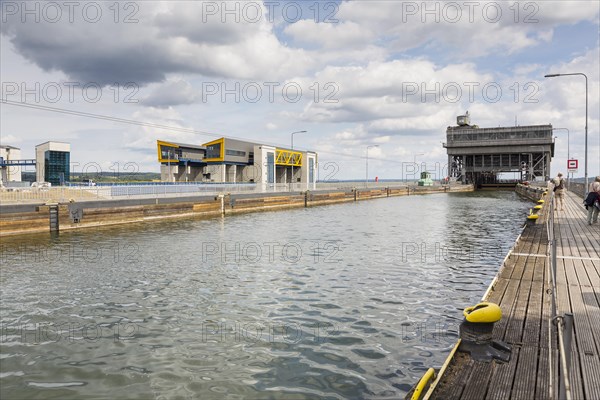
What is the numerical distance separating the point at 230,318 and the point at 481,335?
6.72m

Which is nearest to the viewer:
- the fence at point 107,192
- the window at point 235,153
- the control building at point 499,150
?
the fence at point 107,192

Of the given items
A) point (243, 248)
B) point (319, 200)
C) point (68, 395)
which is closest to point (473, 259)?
point (243, 248)

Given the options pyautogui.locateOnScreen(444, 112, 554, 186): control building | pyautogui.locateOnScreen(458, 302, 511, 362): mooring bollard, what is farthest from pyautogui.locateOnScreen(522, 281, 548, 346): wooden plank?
pyautogui.locateOnScreen(444, 112, 554, 186): control building

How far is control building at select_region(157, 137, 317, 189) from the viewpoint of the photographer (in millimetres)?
93938

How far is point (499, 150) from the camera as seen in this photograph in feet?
371

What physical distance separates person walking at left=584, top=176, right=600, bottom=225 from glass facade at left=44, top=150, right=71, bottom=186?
231 feet

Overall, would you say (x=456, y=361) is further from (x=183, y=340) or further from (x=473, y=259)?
(x=473, y=259)

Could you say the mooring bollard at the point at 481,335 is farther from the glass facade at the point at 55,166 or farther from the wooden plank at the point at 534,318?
the glass facade at the point at 55,166

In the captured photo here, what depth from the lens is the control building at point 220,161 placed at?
93.9 meters

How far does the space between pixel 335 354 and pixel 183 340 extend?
3.67 m

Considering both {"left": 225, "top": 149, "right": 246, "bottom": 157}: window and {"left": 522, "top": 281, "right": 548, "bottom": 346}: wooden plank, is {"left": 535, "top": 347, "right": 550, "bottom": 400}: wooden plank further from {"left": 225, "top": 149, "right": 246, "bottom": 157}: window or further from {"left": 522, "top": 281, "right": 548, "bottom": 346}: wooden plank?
{"left": 225, "top": 149, "right": 246, "bottom": 157}: window

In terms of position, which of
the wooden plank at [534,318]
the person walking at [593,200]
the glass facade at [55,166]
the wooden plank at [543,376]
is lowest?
the wooden plank at [543,376]

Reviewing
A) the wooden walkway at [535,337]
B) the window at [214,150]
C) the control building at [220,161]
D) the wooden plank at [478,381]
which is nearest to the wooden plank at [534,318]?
the wooden walkway at [535,337]

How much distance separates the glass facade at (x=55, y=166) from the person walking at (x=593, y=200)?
70366 millimetres
